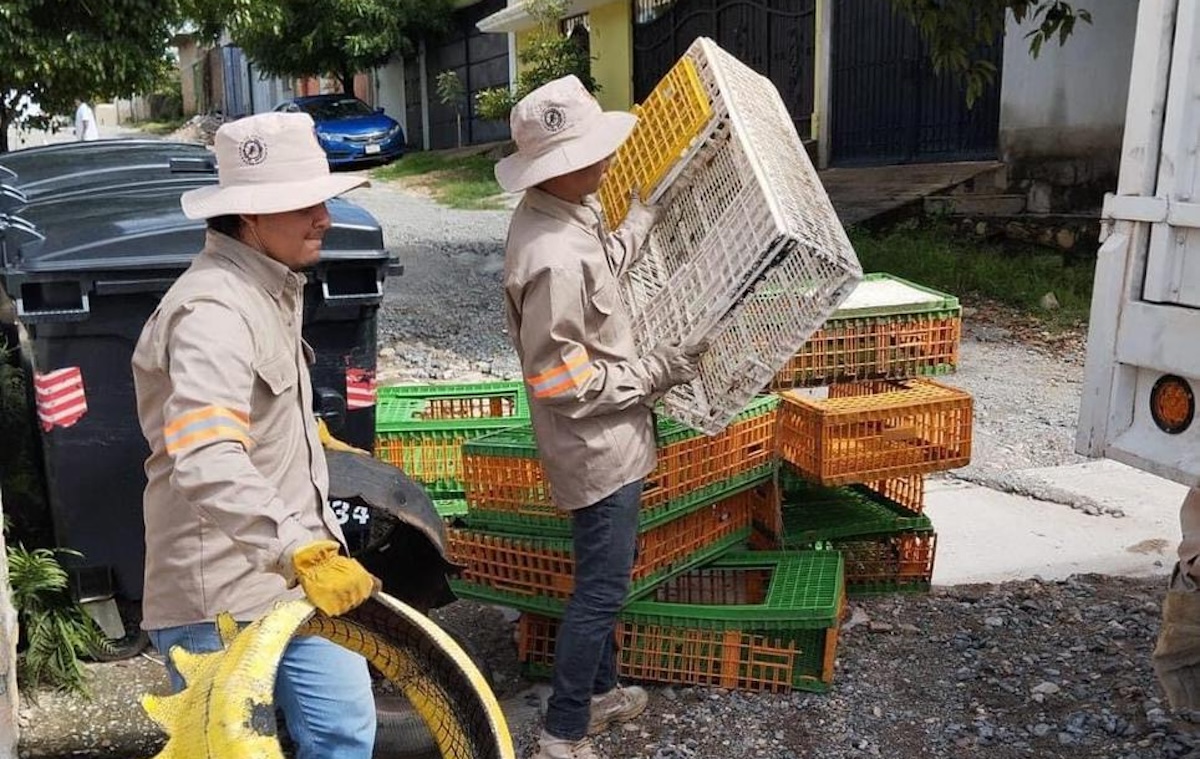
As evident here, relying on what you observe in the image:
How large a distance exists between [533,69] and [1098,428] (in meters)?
17.9

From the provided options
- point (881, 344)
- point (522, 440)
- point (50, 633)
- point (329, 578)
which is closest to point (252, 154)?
point (329, 578)

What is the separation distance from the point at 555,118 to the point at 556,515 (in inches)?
47.3

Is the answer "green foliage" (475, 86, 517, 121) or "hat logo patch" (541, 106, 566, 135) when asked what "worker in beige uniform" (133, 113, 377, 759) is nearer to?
"hat logo patch" (541, 106, 566, 135)

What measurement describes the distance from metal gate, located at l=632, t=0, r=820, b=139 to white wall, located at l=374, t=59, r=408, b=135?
10209 millimetres

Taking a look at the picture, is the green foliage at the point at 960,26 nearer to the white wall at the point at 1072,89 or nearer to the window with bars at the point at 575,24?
the white wall at the point at 1072,89

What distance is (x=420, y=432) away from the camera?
4.11 meters

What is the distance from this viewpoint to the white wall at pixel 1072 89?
32.6ft

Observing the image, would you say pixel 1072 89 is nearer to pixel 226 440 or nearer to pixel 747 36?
pixel 747 36

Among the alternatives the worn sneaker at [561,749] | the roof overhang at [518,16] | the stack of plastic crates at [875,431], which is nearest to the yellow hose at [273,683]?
the worn sneaker at [561,749]

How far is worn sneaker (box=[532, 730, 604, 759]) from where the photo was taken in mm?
3131

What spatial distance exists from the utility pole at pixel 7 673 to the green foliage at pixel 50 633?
173 millimetres

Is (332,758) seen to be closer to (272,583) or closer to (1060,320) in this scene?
(272,583)

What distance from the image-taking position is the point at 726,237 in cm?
303

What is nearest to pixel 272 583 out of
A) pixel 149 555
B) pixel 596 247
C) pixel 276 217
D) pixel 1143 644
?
pixel 149 555
